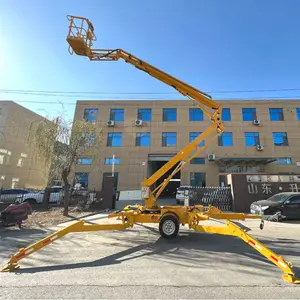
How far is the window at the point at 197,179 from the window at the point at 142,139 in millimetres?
7499

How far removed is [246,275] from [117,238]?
4.33 meters

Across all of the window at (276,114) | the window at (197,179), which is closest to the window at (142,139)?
the window at (197,179)

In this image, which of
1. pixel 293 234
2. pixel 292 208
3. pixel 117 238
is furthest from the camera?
pixel 292 208

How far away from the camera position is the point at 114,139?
27.3m

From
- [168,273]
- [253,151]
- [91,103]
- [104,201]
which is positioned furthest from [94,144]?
[253,151]

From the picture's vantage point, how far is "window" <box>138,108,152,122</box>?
27938mm

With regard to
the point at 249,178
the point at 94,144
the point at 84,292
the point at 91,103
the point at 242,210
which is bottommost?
the point at 84,292

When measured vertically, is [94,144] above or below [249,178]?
above

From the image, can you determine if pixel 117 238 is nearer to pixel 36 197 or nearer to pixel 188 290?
pixel 188 290

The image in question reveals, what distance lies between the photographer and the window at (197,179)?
982 inches

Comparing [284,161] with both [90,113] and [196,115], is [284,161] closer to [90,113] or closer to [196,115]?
[196,115]

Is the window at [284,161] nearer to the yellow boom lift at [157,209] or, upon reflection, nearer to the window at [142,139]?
the window at [142,139]

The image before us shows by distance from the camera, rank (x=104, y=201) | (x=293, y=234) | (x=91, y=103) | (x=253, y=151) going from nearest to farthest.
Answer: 1. (x=293, y=234)
2. (x=104, y=201)
3. (x=253, y=151)
4. (x=91, y=103)

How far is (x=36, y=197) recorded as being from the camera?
1596 cm
